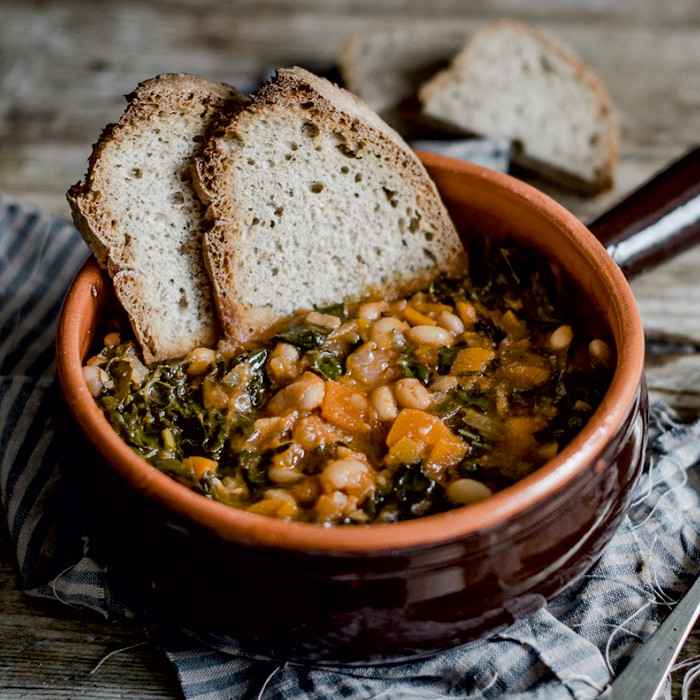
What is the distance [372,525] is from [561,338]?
0.89 m

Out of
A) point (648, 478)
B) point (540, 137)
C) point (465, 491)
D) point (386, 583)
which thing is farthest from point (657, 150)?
point (386, 583)

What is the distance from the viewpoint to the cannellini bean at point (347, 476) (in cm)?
212

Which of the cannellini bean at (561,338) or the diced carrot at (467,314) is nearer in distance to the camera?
the cannellini bean at (561,338)

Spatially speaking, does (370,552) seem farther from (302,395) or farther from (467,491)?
(302,395)

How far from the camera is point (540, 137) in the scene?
413 cm

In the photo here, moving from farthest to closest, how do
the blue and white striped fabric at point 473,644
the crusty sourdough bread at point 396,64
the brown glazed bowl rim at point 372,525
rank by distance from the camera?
1. the crusty sourdough bread at point 396,64
2. the blue and white striped fabric at point 473,644
3. the brown glazed bowl rim at point 372,525

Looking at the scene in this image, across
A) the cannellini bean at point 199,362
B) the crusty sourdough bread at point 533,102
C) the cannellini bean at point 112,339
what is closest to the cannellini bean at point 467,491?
the cannellini bean at point 199,362

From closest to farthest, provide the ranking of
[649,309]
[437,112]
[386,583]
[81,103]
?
[386,583] → [649,309] → [437,112] → [81,103]

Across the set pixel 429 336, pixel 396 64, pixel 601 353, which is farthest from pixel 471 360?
pixel 396 64

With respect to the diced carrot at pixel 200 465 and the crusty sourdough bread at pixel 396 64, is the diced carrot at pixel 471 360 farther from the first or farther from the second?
the crusty sourdough bread at pixel 396 64

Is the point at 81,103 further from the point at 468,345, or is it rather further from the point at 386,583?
the point at 386,583

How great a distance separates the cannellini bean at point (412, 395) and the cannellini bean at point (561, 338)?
0.43 m

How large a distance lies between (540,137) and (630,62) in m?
1.13

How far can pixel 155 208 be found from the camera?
2609 millimetres
